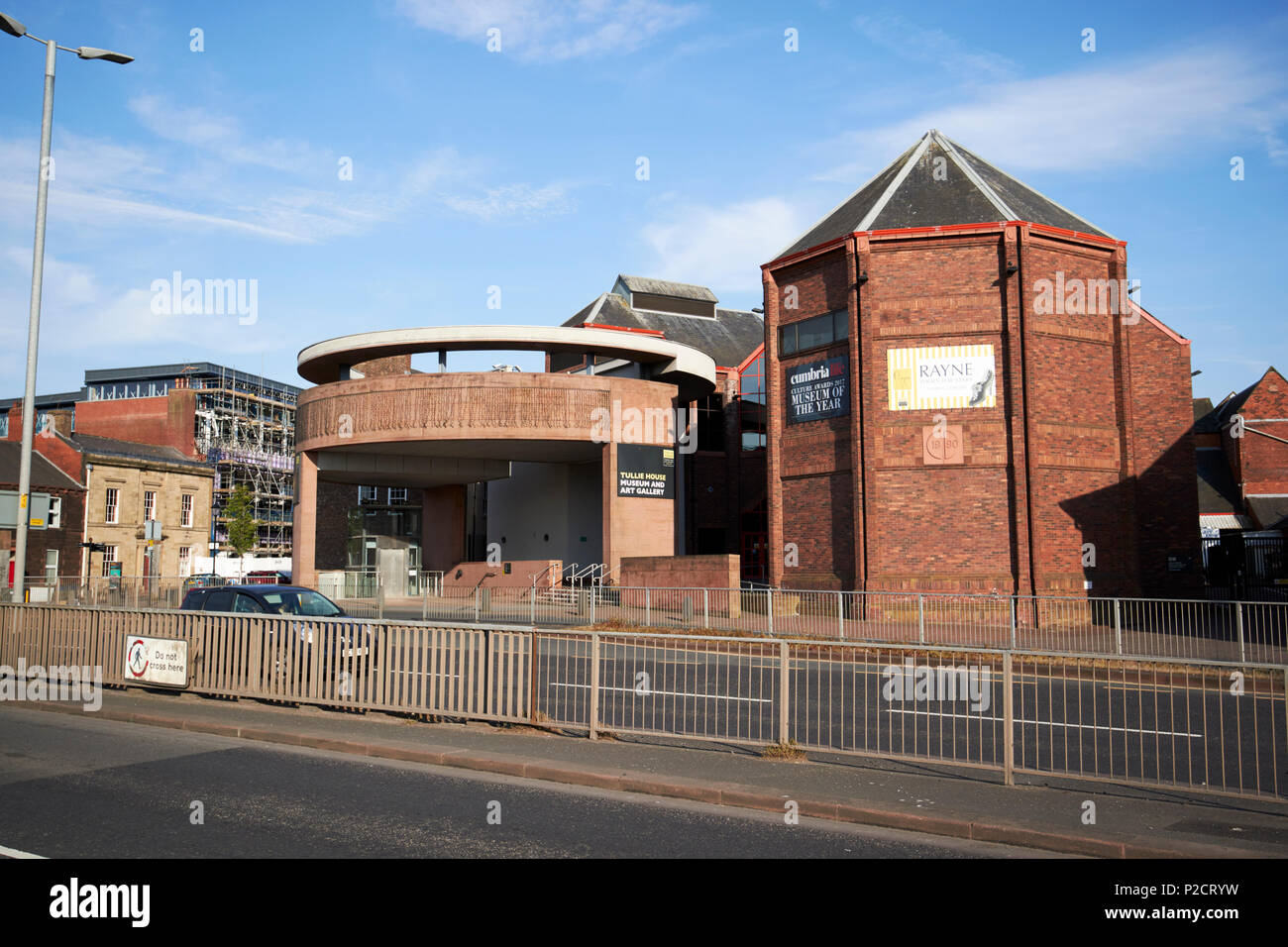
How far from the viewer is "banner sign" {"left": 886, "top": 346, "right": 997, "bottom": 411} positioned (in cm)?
2698

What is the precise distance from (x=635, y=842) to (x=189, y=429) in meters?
66.3

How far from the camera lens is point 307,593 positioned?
50.0ft

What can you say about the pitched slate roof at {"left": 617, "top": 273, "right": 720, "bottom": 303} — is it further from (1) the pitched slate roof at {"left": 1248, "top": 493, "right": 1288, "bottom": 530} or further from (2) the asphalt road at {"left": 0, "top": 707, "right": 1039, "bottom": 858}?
(2) the asphalt road at {"left": 0, "top": 707, "right": 1039, "bottom": 858}

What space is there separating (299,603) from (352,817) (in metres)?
7.91

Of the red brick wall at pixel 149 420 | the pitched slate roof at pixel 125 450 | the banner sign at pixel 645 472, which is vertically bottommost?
the banner sign at pixel 645 472

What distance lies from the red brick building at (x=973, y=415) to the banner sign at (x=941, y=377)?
0.13 ft

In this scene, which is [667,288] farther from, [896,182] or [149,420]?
[149,420]

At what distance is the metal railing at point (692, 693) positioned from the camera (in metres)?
9.12

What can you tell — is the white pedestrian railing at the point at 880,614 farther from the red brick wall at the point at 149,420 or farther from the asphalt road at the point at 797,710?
the red brick wall at the point at 149,420

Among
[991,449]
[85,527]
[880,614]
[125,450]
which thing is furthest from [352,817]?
[125,450]

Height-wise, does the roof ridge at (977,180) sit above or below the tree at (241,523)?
above

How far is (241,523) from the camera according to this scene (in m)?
64.2

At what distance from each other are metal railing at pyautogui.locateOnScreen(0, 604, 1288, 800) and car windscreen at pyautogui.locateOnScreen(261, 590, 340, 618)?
1.29 metres

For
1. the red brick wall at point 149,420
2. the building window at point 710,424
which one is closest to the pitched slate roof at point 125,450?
the red brick wall at point 149,420
